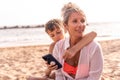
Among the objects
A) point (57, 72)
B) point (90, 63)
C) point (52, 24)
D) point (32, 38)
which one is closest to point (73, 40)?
point (90, 63)

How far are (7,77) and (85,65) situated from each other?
13.6ft

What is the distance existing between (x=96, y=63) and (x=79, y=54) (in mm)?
201

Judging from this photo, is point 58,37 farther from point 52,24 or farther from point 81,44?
point 81,44

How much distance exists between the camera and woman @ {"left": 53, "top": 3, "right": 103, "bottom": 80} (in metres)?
2.88

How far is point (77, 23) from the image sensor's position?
2.96 metres

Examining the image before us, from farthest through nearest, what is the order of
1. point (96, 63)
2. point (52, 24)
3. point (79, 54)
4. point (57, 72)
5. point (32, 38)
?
point (32, 38) < point (52, 24) < point (57, 72) < point (79, 54) < point (96, 63)

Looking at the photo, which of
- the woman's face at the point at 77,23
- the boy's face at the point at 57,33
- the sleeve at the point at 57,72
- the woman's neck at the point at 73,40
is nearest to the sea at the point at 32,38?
the boy's face at the point at 57,33

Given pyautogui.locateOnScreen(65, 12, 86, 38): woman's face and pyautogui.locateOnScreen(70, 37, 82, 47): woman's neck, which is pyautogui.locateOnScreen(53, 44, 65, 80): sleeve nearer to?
pyautogui.locateOnScreen(70, 37, 82, 47): woman's neck

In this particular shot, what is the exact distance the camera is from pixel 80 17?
9.70 ft

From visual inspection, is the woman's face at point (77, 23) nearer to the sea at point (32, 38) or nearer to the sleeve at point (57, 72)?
the sleeve at point (57, 72)

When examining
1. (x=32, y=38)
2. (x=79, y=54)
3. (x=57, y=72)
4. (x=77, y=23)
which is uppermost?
(x=77, y=23)

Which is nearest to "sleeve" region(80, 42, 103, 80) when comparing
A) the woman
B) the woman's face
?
the woman

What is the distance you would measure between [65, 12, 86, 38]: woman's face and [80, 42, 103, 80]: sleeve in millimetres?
218

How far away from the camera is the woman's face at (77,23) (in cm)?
294
